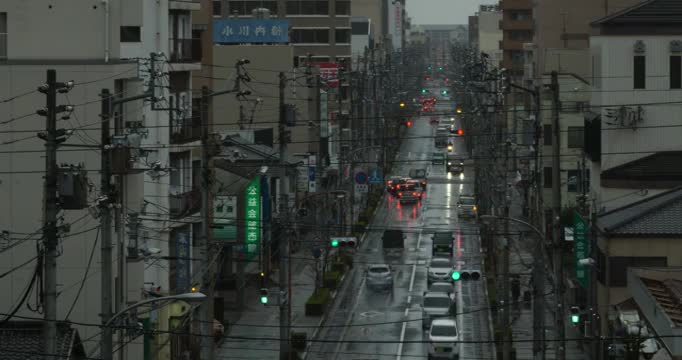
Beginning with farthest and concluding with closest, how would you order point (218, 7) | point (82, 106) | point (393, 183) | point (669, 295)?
point (218, 7)
point (393, 183)
point (82, 106)
point (669, 295)

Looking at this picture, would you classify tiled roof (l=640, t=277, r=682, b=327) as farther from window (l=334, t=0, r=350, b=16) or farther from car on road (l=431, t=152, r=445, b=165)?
window (l=334, t=0, r=350, b=16)

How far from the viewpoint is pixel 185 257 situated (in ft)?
141

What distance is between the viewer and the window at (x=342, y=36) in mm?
136375

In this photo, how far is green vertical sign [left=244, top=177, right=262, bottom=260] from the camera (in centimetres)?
5684

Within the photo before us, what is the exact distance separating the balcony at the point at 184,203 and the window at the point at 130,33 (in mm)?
4896

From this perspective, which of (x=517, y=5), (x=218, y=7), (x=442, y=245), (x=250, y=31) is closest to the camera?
(x=442, y=245)

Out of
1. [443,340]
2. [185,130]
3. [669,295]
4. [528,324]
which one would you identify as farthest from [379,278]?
[669,295]

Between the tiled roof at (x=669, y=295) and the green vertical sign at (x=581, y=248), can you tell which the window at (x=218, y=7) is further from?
the tiled roof at (x=669, y=295)

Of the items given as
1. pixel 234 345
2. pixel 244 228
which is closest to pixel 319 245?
pixel 244 228

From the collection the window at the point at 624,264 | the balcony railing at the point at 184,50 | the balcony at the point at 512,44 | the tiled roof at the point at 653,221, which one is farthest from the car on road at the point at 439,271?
the balcony at the point at 512,44

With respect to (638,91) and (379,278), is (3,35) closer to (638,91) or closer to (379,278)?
(638,91)

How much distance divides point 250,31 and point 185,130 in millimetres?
45713

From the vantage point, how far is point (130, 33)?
40562 mm

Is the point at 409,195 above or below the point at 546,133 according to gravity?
below
